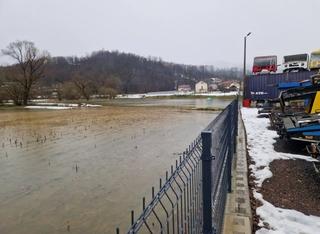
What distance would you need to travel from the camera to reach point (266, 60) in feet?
87.5

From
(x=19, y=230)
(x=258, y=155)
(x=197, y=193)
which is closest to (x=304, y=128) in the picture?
(x=258, y=155)

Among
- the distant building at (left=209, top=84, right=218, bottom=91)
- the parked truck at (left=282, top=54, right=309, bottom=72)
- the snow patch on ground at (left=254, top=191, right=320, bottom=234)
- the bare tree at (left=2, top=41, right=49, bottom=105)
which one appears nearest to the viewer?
the snow patch on ground at (left=254, top=191, right=320, bottom=234)

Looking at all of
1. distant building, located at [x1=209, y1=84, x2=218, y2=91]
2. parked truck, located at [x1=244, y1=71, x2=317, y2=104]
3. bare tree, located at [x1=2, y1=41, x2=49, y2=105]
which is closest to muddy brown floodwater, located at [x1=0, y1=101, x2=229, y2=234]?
parked truck, located at [x1=244, y1=71, x2=317, y2=104]

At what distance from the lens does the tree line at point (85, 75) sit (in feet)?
202

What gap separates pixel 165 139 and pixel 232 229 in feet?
34.1

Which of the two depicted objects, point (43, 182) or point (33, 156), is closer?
point (43, 182)

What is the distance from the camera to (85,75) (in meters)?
106

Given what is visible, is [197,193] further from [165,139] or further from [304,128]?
[165,139]

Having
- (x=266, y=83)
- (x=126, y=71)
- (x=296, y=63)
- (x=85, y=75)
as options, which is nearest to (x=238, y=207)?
(x=266, y=83)

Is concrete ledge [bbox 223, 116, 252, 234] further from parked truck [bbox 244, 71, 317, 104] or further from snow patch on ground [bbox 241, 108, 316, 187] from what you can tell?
parked truck [bbox 244, 71, 317, 104]

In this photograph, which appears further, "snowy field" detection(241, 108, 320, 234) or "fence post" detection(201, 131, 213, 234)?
"snowy field" detection(241, 108, 320, 234)

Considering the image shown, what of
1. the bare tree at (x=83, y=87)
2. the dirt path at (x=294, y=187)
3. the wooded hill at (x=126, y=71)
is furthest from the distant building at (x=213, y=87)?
the dirt path at (x=294, y=187)

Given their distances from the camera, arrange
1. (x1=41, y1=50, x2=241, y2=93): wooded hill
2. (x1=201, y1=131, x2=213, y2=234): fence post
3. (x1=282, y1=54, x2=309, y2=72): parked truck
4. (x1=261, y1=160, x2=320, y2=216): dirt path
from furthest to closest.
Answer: (x1=41, y1=50, x2=241, y2=93): wooded hill < (x1=282, y1=54, x2=309, y2=72): parked truck < (x1=261, y1=160, x2=320, y2=216): dirt path < (x1=201, y1=131, x2=213, y2=234): fence post

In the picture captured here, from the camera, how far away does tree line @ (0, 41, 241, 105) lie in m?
61.6
